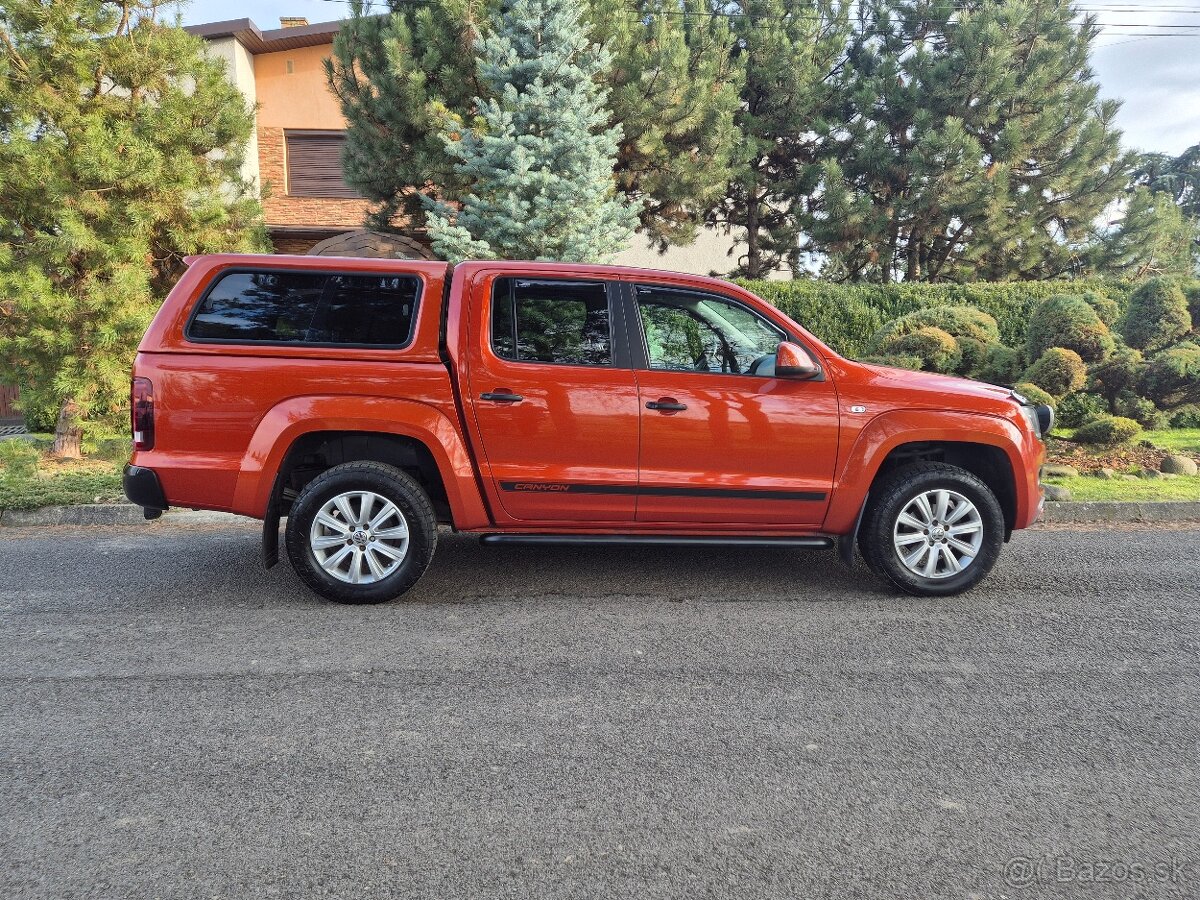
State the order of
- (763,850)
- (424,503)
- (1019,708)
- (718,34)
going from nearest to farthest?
(763,850)
(1019,708)
(424,503)
(718,34)

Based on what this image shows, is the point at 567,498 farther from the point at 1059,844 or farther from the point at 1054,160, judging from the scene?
the point at 1054,160

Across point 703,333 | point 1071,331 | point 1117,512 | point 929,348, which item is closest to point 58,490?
point 703,333

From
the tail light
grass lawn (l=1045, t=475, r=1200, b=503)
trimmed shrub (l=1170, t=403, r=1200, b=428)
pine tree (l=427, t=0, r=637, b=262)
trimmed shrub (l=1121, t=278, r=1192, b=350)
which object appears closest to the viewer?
the tail light

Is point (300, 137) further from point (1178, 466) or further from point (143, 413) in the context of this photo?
point (1178, 466)

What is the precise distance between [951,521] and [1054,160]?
1500 centimetres

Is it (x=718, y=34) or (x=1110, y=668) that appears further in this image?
(x=718, y=34)

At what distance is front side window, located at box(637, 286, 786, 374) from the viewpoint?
5070 mm

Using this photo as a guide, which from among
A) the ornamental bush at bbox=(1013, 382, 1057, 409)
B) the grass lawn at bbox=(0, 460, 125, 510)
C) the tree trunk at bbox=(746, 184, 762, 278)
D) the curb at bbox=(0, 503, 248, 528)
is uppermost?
the tree trunk at bbox=(746, 184, 762, 278)

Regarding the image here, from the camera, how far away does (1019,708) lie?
358cm

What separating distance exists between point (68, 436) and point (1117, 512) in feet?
38.1

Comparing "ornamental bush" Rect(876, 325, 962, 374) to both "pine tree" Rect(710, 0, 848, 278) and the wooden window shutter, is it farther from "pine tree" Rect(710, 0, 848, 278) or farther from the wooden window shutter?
the wooden window shutter

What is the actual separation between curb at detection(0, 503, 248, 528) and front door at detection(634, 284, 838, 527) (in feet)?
13.6

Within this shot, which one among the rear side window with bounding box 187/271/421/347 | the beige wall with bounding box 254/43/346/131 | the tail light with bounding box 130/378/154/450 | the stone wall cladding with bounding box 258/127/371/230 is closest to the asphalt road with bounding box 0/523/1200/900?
the tail light with bounding box 130/378/154/450

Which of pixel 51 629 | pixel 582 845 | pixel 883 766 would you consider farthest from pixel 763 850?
pixel 51 629
